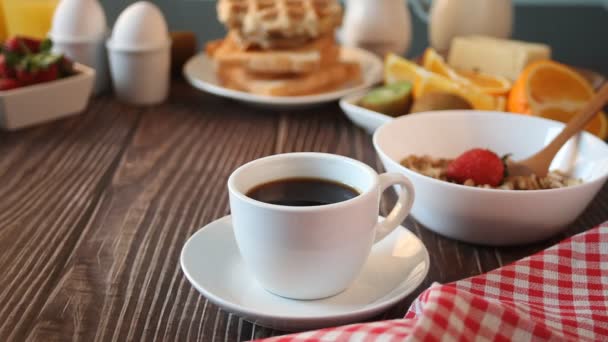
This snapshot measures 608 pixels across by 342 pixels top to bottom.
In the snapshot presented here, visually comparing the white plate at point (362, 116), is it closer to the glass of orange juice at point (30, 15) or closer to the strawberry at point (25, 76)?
the strawberry at point (25, 76)

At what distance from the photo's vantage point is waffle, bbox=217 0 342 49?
1325 millimetres

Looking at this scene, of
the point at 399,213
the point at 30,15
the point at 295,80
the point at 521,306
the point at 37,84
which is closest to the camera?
the point at 521,306

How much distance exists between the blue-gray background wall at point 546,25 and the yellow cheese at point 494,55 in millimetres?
300

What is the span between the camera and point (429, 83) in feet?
4.00

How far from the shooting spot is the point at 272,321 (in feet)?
2.00

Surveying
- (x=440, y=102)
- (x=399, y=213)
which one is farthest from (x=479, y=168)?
(x=440, y=102)

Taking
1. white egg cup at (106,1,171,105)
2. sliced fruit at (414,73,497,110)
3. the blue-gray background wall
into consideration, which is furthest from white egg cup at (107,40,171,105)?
sliced fruit at (414,73,497,110)

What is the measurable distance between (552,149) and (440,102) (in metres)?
0.26

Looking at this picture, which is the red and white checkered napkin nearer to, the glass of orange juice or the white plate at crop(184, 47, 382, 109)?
the white plate at crop(184, 47, 382, 109)

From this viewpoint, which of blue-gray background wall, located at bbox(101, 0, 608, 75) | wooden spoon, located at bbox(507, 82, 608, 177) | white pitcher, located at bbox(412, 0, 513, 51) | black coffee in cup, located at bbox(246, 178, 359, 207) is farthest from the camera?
blue-gray background wall, located at bbox(101, 0, 608, 75)

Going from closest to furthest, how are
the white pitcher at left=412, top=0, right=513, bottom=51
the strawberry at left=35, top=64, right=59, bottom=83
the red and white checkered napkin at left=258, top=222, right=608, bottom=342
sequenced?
the red and white checkered napkin at left=258, top=222, right=608, bottom=342
the strawberry at left=35, top=64, right=59, bottom=83
the white pitcher at left=412, top=0, right=513, bottom=51

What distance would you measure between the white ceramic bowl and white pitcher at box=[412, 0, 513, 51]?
23.1 inches

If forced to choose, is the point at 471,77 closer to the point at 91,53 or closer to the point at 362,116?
the point at 362,116

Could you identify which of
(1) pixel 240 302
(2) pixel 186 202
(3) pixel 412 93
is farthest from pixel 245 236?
(3) pixel 412 93
